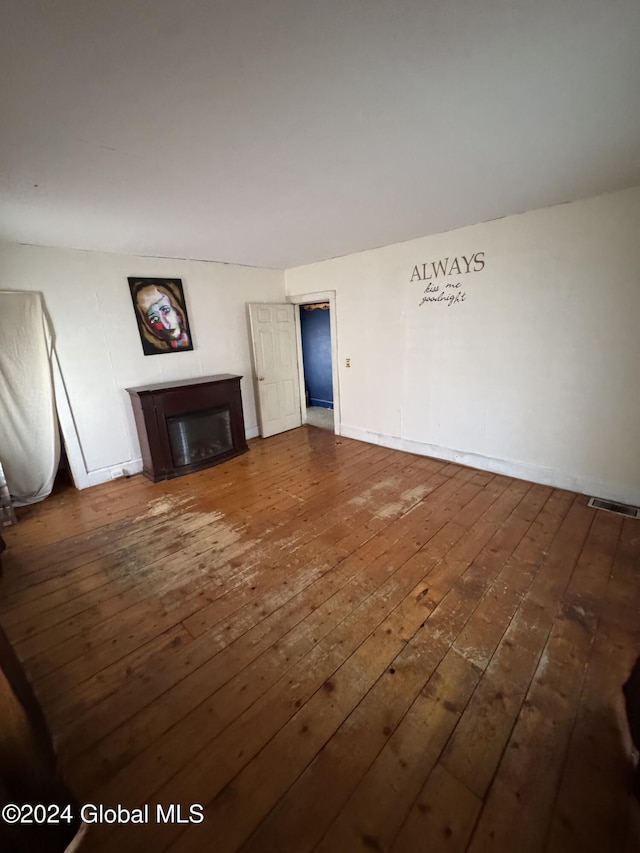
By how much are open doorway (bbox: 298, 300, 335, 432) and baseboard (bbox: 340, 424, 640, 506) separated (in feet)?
6.06

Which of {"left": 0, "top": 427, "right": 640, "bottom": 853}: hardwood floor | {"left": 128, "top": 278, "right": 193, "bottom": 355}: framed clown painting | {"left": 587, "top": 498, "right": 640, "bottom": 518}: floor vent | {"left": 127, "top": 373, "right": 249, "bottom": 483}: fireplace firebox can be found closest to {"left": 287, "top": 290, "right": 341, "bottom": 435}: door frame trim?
{"left": 127, "top": 373, "right": 249, "bottom": 483}: fireplace firebox

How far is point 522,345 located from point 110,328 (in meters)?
4.35

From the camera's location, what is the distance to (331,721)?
1.41m

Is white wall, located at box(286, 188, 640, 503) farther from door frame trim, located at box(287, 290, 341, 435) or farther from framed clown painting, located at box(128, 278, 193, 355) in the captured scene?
framed clown painting, located at box(128, 278, 193, 355)

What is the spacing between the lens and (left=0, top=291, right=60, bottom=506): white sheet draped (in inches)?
122

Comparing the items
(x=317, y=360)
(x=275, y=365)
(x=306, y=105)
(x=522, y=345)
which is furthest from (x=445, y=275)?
(x=317, y=360)

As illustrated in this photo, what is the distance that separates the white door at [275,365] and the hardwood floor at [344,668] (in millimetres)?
2431

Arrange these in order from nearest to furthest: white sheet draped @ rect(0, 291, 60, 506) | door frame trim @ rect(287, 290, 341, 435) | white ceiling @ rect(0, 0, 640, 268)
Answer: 1. white ceiling @ rect(0, 0, 640, 268)
2. white sheet draped @ rect(0, 291, 60, 506)
3. door frame trim @ rect(287, 290, 341, 435)

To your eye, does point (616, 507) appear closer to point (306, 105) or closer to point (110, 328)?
point (306, 105)

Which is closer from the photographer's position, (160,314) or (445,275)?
(445,275)

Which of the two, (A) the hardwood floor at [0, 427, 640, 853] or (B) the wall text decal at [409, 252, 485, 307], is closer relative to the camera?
(A) the hardwood floor at [0, 427, 640, 853]

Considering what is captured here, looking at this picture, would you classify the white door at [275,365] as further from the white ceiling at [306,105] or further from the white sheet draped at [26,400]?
the white sheet draped at [26,400]

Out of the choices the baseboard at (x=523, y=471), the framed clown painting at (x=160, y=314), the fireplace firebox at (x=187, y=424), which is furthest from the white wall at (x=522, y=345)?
the framed clown painting at (x=160, y=314)

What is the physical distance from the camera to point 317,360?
22.1 feet
